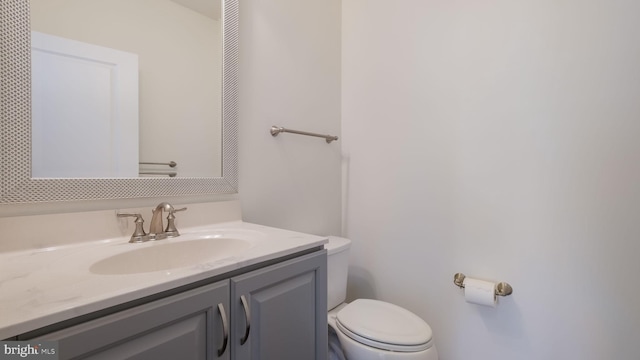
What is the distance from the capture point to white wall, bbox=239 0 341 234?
1.29m

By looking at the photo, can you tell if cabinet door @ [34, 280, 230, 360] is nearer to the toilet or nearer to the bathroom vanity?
the bathroom vanity

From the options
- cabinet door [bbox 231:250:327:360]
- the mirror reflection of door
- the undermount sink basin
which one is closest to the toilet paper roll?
cabinet door [bbox 231:250:327:360]

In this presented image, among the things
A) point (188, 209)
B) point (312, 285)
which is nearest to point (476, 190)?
point (312, 285)

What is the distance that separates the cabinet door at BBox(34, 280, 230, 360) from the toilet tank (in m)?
0.75

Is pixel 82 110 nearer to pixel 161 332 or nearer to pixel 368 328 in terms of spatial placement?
pixel 161 332

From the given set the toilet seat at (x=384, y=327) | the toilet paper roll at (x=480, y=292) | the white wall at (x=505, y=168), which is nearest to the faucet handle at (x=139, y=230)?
the toilet seat at (x=384, y=327)

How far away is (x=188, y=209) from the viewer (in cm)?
106

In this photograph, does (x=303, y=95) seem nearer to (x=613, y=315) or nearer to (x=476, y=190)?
(x=476, y=190)

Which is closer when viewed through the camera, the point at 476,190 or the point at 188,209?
the point at 188,209

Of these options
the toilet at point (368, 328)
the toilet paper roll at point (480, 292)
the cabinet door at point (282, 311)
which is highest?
the cabinet door at point (282, 311)

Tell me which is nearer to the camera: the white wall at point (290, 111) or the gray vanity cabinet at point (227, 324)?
the gray vanity cabinet at point (227, 324)

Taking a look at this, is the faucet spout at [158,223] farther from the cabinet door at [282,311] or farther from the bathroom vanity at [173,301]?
the cabinet door at [282,311]

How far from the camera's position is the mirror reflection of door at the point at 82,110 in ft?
2.60

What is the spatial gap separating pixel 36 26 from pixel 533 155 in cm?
177
